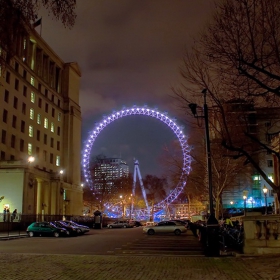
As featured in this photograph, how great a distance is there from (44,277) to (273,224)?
9459 millimetres

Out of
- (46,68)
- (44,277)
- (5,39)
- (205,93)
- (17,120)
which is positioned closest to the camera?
(5,39)

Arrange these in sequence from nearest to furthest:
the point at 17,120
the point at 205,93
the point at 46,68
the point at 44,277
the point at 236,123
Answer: the point at 44,277 < the point at 205,93 < the point at 236,123 < the point at 17,120 < the point at 46,68

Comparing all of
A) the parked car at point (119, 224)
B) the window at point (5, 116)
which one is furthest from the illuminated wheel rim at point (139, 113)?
the window at point (5, 116)

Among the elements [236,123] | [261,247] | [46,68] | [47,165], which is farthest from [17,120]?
[261,247]

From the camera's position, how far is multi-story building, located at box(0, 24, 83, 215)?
5544cm

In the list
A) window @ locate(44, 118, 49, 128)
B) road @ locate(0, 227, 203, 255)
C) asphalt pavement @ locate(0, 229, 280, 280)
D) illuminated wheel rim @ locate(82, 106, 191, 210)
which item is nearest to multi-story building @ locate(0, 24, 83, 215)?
window @ locate(44, 118, 49, 128)

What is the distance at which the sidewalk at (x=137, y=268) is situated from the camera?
12312mm

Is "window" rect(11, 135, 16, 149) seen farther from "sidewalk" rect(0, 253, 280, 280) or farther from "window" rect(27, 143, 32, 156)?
"sidewalk" rect(0, 253, 280, 280)

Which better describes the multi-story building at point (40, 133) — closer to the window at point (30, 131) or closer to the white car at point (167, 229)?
the window at point (30, 131)

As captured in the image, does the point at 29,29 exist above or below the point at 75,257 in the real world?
above

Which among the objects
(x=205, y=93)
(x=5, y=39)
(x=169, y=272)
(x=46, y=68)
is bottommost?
(x=169, y=272)

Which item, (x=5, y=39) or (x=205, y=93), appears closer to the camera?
(x=5, y=39)

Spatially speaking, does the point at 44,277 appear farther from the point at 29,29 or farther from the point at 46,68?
the point at 46,68

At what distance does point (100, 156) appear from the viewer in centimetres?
11144
